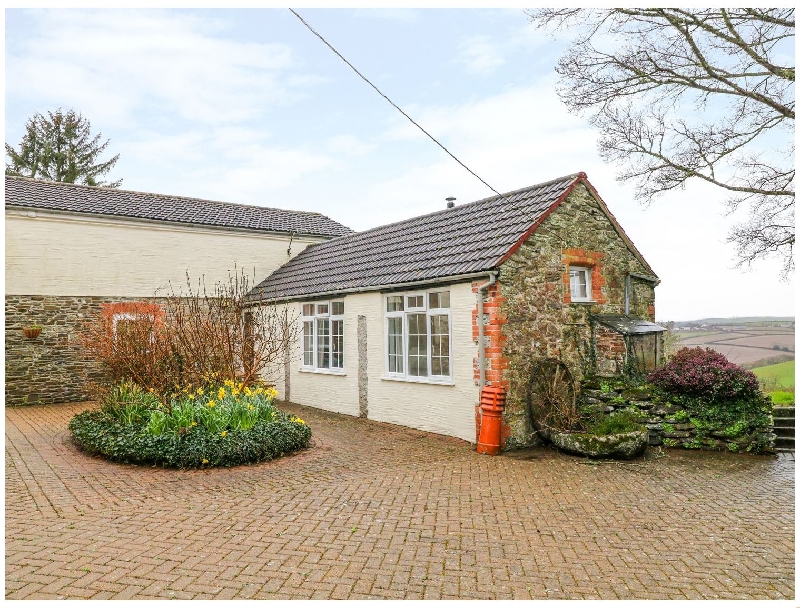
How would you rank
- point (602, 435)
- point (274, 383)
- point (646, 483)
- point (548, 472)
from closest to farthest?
point (646, 483)
point (548, 472)
point (602, 435)
point (274, 383)

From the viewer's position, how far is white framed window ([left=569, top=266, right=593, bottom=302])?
40.5ft

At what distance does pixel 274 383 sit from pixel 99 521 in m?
11.3

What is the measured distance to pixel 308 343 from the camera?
16078 mm

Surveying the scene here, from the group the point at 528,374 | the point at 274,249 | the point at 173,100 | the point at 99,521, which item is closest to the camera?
the point at 99,521

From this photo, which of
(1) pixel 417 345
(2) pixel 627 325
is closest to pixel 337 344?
(1) pixel 417 345

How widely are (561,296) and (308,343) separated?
7.47m

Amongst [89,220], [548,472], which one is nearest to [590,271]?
[548,472]

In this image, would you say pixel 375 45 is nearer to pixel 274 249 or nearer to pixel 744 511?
pixel 744 511

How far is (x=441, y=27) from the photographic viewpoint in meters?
7.62

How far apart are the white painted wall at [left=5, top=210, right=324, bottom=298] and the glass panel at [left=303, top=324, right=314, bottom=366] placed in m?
5.65

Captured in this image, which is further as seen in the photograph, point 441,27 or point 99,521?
point 441,27

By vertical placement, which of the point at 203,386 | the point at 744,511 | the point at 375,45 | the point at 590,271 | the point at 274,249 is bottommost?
the point at 744,511

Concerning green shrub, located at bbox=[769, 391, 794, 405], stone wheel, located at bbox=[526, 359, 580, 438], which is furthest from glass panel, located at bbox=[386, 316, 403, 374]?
green shrub, located at bbox=[769, 391, 794, 405]

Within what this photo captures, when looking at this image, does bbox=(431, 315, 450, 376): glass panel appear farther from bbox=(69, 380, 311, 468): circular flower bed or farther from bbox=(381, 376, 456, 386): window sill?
bbox=(69, 380, 311, 468): circular flower bed
